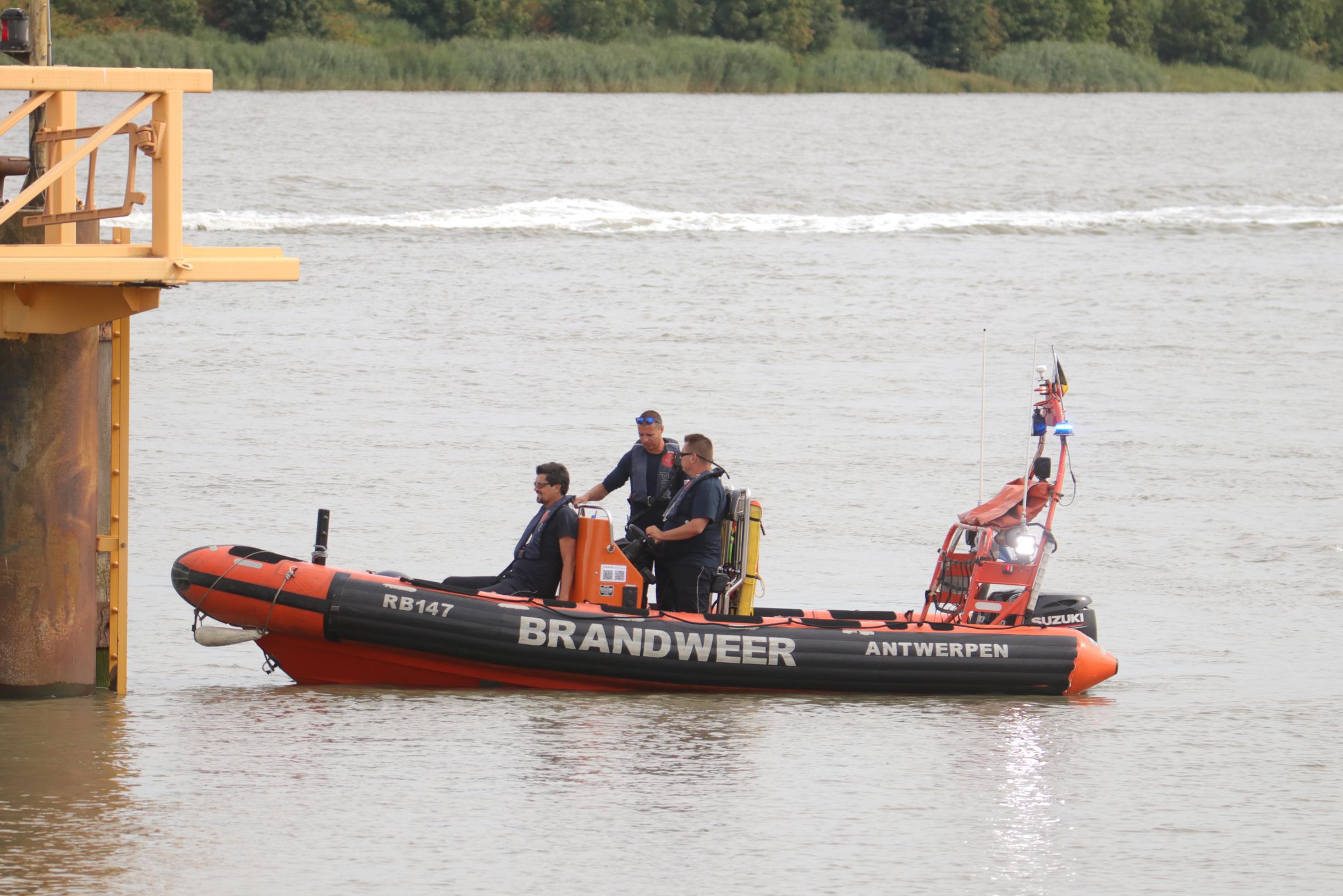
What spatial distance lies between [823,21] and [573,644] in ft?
183

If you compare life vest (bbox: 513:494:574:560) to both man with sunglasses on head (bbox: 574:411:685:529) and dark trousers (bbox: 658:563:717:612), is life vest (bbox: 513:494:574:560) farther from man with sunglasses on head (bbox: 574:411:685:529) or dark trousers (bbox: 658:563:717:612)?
dark trousers (bbox: 658:563:717:612)

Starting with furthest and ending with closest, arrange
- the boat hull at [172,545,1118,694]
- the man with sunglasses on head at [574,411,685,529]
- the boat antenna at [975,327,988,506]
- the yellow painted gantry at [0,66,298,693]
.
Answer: the boat antenna at [975,327,988,506] < the man with sunglasses on head at [574,411,685,529] < the boat hull at [172,545,1118,694] < the yellow painted gantry at [0,66,298,693]

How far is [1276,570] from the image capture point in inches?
520

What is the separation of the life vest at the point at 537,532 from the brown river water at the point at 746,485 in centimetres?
71

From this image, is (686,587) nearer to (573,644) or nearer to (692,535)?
(692,535)

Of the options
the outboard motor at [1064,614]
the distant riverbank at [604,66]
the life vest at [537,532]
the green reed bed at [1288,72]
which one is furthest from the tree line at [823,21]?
the outboard motor at [1064,614]

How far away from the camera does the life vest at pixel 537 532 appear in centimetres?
949

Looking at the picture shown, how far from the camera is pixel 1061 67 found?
66562 millimetres

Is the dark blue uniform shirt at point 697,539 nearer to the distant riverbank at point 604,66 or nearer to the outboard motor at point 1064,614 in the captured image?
the outboard motor at point 1064,614

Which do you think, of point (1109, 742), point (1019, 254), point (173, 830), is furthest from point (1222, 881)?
point (1019, 254)

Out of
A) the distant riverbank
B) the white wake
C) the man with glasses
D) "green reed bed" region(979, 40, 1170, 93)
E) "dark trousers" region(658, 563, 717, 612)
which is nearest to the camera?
the man with glasses

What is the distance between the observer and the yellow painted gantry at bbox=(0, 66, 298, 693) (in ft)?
25.8

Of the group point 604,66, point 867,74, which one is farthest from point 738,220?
point 867,74

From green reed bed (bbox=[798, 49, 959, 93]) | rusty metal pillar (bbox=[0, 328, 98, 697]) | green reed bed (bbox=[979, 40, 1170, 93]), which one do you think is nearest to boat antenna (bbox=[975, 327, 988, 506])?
rusty metal pillar (bbox=[0, 328, 98, 697])
